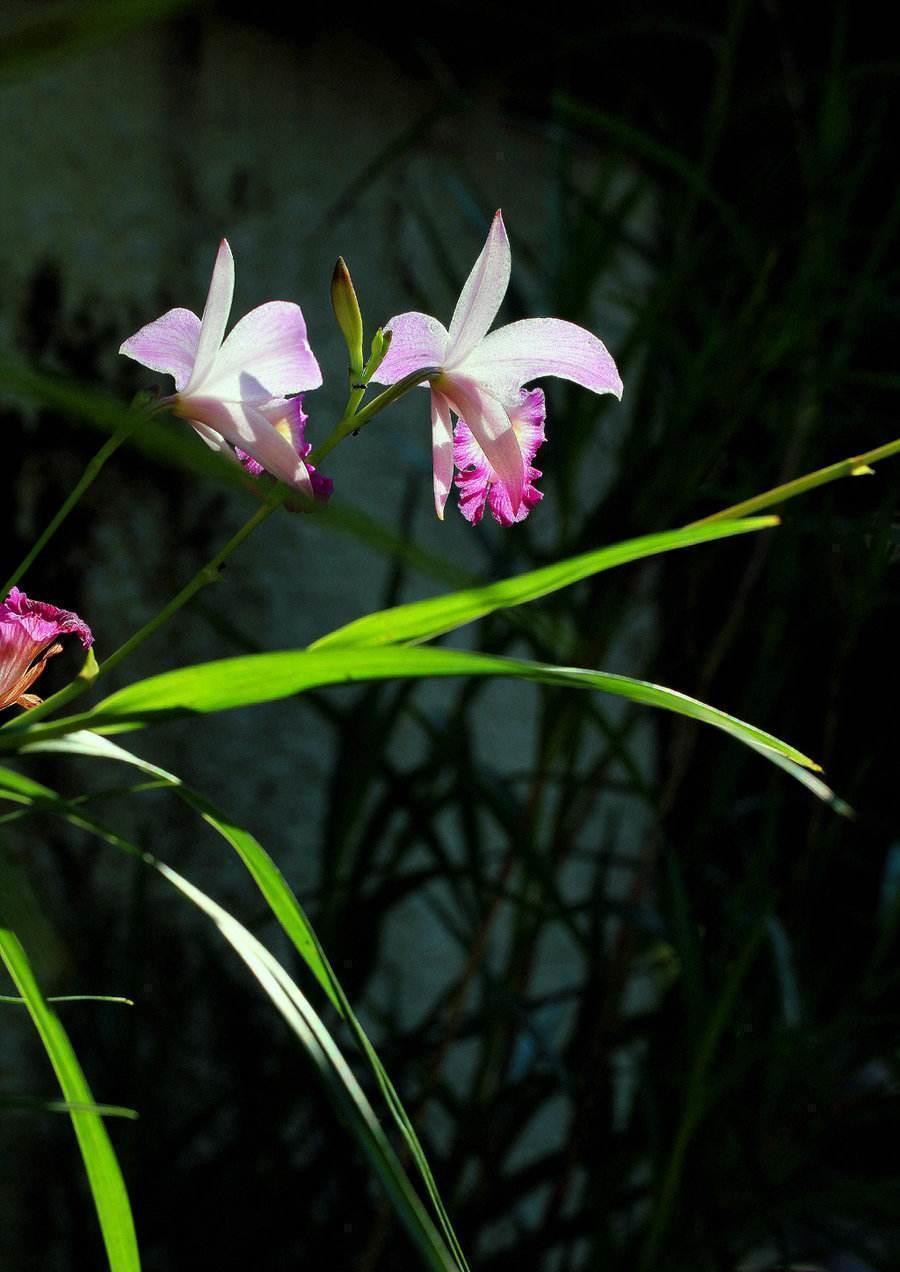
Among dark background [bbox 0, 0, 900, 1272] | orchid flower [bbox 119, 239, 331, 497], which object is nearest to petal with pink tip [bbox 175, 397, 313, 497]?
orchid flower [bbox 119, 239, 331, 497]

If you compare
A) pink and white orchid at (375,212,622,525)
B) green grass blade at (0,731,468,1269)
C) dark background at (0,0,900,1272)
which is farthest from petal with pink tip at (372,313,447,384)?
dark background at (0,0,900,1272)

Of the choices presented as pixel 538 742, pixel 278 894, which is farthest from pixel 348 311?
pixel 538 742

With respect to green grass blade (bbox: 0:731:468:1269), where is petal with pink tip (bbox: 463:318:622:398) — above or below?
above

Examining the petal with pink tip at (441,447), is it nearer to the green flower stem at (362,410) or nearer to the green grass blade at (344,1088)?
the green flower stem at (362,410)

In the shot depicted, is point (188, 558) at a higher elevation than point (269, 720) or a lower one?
higher

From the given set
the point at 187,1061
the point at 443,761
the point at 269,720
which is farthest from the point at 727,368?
the point at 187,1061

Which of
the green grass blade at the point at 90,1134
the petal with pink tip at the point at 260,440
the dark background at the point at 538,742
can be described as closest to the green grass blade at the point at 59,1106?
the green grass blade at the point at 90,1134

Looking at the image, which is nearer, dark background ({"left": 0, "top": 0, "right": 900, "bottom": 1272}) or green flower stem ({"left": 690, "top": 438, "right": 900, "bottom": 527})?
green flower stem ({"left": 690, "top": 438, "right": 900, "bottom": 527})

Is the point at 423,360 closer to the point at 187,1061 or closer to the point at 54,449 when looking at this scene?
the point at 54,449

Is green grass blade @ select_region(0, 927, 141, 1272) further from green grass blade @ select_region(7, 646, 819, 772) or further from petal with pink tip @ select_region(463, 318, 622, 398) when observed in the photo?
petal with pink tip @ select_region(463, 318, 622, 398)
